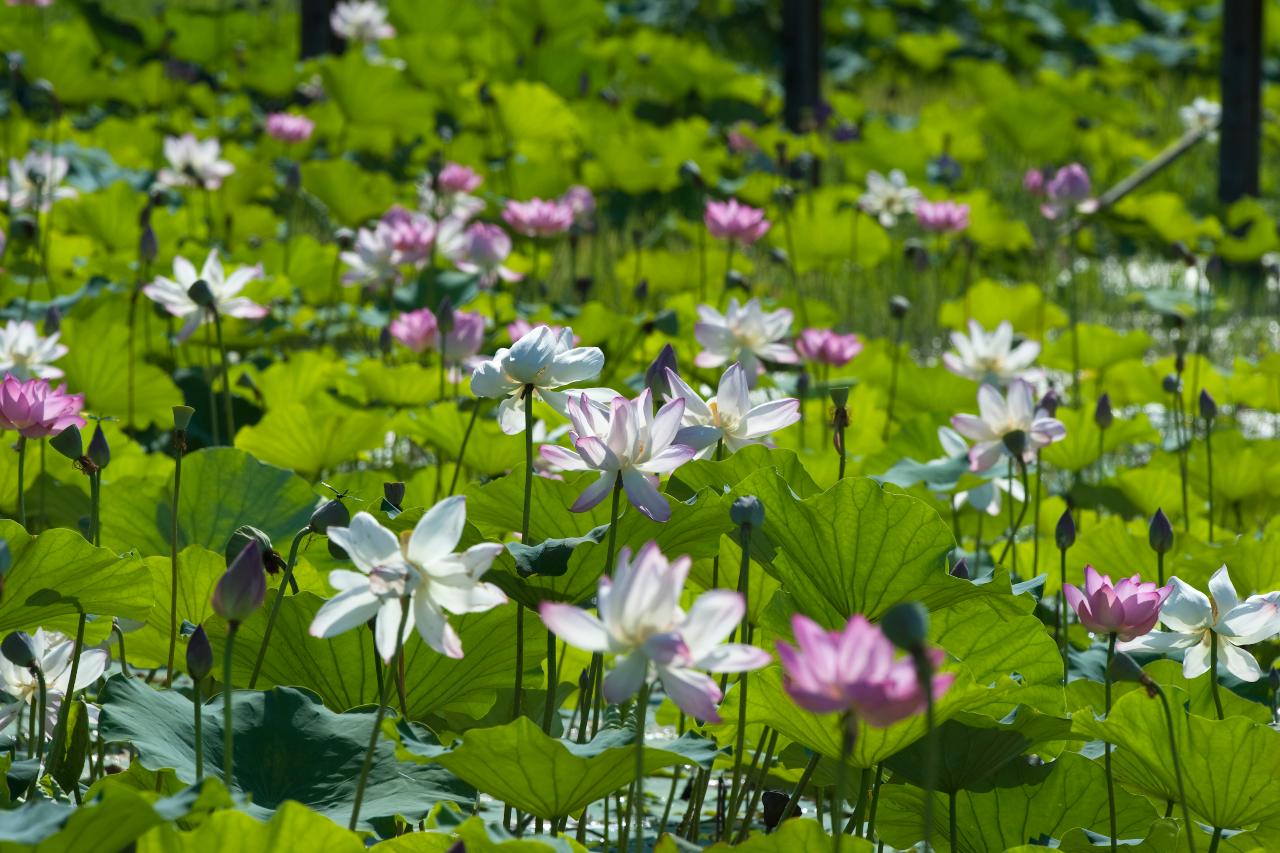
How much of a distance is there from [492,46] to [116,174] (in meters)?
2.48

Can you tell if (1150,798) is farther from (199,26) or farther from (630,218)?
(199,26)

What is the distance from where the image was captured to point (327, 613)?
93 cm

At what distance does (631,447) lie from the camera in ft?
3.47

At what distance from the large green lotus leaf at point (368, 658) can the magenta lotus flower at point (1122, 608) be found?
0.45 metres

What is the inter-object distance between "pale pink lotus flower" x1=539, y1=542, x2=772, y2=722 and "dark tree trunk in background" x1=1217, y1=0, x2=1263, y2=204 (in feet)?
15.6

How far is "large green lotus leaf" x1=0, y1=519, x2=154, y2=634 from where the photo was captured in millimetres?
1106

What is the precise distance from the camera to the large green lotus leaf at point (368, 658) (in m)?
1.23

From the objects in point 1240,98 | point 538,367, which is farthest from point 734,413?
point 1240,98

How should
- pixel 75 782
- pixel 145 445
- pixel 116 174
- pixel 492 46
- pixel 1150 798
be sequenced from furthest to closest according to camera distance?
pixel 492 46, pixel 116 174, pixel 145 445, pixel 1150 798, pixel 75 782

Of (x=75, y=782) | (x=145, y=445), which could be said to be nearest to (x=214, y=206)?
(x=145, y=445)

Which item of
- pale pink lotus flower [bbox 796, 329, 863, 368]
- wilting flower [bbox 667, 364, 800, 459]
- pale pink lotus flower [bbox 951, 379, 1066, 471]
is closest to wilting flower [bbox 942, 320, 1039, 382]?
pale pink lotus flower [bbox 796, 329, 863, 368]

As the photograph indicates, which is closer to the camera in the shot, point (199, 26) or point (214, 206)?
point (214, 206)

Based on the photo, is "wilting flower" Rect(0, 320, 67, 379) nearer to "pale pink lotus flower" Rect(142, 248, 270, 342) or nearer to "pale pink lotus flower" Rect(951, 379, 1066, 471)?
"pale pink lotus flower" Rect(142, 248, 270, 342)

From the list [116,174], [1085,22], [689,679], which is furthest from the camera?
[1085,22]
